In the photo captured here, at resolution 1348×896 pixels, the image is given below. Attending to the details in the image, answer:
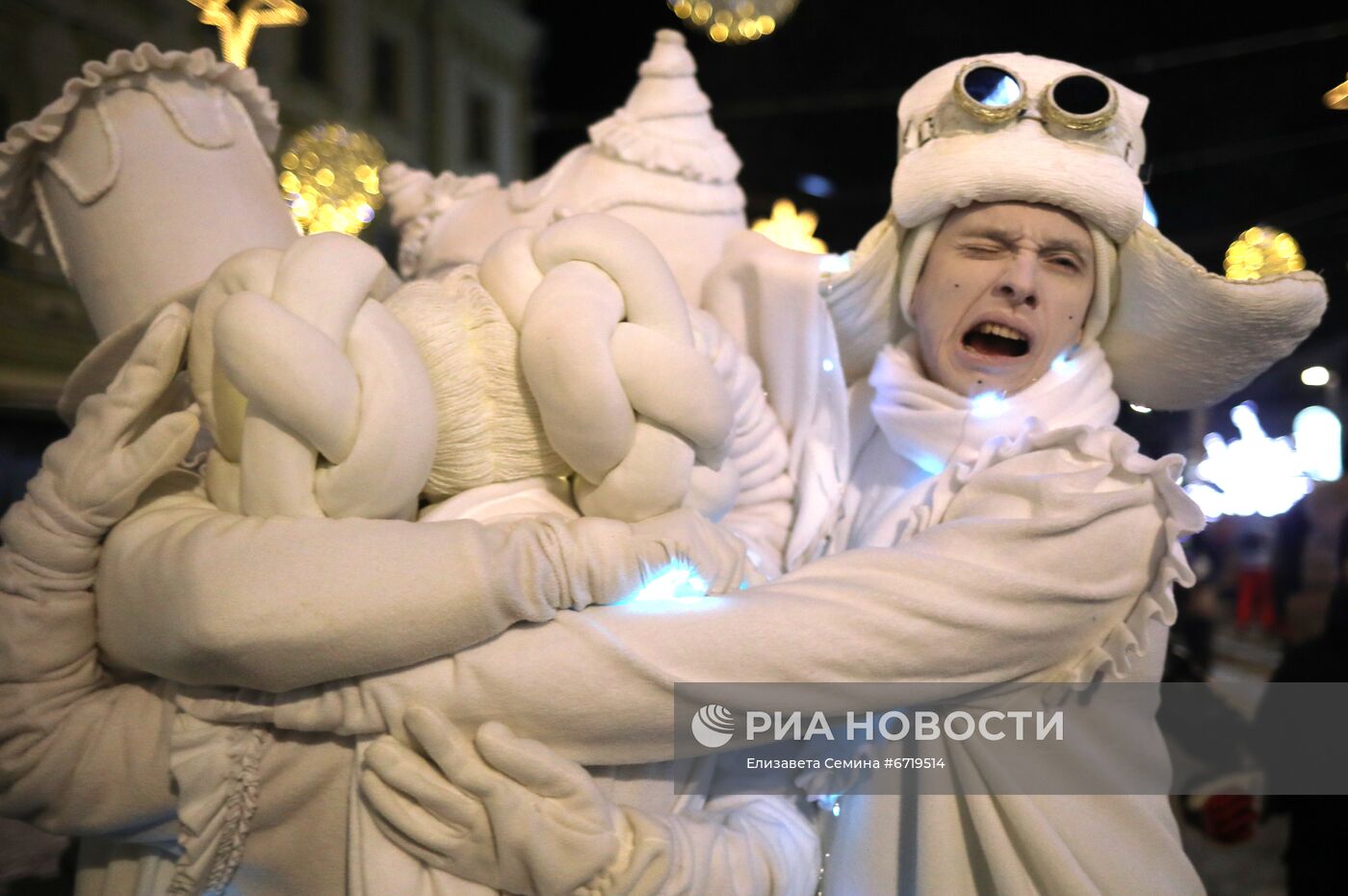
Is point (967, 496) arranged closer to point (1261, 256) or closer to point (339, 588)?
point (1261, 256)

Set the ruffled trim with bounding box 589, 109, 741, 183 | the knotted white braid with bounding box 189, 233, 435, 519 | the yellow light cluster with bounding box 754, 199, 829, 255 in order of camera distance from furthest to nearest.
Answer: the yellow light cluster with bounding box 754, 199, 829, 255, the ruffled trim with bounding box 589, 109, 741, 183, the knotted white braid with bounding box 189, 233, 435, 519

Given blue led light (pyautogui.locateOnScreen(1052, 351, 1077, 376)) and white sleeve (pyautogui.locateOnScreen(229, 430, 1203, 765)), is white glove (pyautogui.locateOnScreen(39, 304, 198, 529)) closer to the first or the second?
Result: white sleeve (pyautogui.locateOnScreen(229, 430, 1203, 765))

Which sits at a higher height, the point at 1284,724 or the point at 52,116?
→ the point at 52,116

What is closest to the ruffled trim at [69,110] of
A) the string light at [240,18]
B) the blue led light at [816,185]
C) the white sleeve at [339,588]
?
the string light at [240,18]

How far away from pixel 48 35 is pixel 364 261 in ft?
4.53

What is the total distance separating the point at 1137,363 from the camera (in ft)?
4.79

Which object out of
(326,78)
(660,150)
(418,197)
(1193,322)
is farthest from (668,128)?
(326,78)

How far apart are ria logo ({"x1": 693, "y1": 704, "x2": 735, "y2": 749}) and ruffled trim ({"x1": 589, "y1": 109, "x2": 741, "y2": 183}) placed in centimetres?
82

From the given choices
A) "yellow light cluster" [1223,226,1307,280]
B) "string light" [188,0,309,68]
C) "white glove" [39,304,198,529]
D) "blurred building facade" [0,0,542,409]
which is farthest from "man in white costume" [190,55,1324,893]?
"blurred building facade" [0,0,542,409]

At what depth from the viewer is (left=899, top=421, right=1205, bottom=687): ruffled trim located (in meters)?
1.16

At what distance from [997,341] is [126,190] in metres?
1.02

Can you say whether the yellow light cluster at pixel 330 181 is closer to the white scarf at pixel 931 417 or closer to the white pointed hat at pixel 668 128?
the white pointed hat at pixel 668 128

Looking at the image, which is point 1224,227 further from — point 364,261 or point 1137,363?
point 364,261

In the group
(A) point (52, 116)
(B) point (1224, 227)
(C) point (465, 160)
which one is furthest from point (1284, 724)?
(C) point (465, 160)
